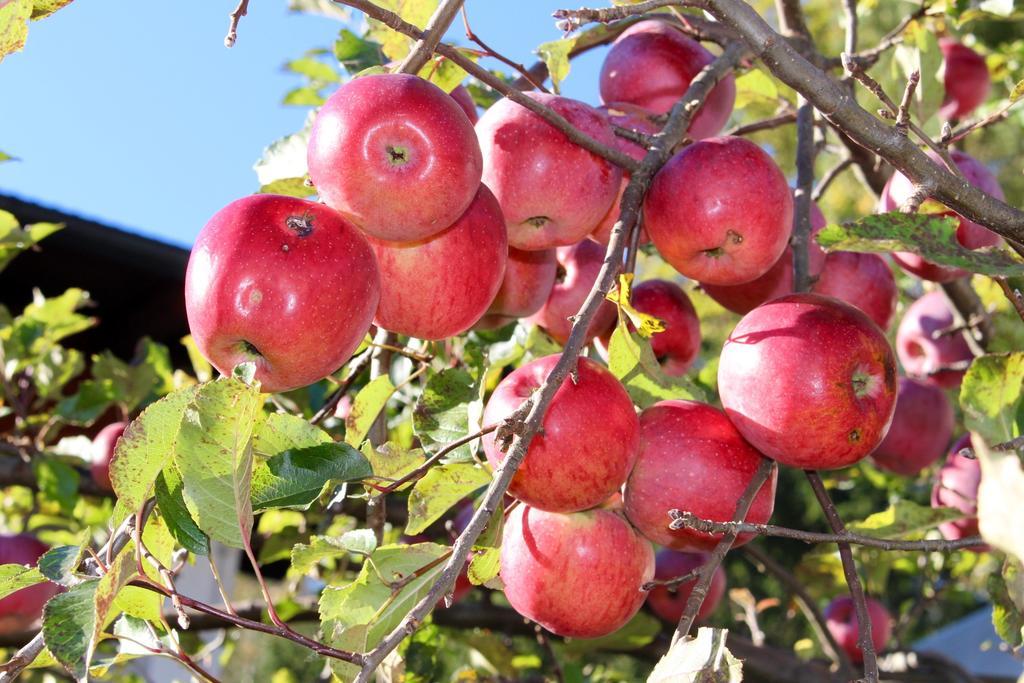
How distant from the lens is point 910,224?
0.75 m

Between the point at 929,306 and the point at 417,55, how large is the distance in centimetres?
150

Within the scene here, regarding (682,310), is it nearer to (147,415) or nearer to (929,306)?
(147,415)

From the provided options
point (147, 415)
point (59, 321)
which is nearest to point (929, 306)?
point (147, 415)

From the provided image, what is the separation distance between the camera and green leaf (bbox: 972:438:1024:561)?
360 mm

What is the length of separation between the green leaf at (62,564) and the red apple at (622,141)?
64 centimetres

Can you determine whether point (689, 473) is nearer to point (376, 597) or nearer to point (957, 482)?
point (376, 597)

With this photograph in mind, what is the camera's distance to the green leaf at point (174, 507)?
0.85 meters

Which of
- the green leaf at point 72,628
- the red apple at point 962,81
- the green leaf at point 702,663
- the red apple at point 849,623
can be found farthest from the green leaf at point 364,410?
the red apple at point 849,623

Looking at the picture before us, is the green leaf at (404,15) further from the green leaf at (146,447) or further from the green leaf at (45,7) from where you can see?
the green leaf at (146,447)

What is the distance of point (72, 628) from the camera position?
28.5 inches

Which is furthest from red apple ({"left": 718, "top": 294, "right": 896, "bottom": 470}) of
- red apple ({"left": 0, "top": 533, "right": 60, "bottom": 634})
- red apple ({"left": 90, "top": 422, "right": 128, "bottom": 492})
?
red apple ({"left": 0, "top": 533, "right": 60, "bottom": 634})

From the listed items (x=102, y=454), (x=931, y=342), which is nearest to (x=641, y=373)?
(x=931, y=342)

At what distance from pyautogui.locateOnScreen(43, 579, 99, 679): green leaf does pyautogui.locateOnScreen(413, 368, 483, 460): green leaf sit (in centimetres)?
36

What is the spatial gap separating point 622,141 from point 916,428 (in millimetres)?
1013
